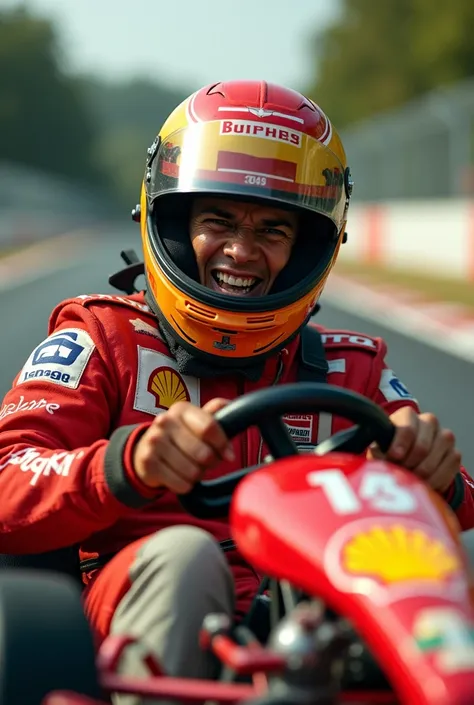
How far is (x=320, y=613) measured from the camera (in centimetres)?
200

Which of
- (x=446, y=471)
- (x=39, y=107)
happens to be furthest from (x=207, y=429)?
(x=39, y=107)

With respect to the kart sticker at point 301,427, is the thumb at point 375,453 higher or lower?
higher

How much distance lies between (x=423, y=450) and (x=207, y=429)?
1.49 ft

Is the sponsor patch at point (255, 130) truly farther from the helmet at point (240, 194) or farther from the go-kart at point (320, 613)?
the go-kart at point (320, 613)

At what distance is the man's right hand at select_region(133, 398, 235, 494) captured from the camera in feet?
7.48

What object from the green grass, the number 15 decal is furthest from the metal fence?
the number 15 decal

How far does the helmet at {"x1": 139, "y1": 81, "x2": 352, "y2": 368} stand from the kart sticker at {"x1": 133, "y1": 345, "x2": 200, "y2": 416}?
2.6 inches

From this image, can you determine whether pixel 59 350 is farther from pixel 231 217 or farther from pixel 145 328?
pixel 231 217

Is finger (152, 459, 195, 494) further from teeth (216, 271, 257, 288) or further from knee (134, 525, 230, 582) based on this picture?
teeth (216, 271, 257, 288)

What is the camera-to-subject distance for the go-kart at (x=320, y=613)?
1850 mm

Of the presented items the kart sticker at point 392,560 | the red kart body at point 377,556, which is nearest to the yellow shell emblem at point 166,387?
the red kart body at point 377,556

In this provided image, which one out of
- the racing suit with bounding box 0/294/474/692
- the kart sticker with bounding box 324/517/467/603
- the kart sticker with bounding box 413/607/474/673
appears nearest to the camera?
the kart sticker with bounding box 413/607/474/673

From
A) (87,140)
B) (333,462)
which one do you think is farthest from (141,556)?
(87,140)

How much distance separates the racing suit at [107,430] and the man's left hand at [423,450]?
190mm
